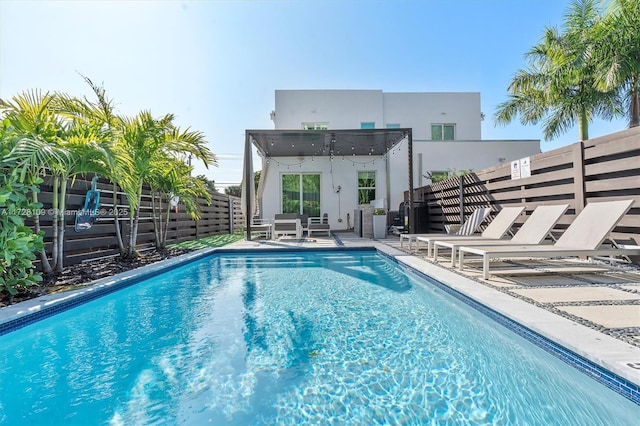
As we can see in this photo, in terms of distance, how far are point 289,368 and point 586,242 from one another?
13.0ft

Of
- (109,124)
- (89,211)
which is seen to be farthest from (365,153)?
(89,211)

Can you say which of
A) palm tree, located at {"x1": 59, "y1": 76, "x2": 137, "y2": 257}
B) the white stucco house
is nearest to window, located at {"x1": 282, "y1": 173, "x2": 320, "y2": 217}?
the white stucco house

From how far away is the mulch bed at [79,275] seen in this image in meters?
3.38

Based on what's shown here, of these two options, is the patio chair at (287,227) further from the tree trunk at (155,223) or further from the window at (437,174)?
the window at (437,174)

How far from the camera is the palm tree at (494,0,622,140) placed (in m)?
10.1

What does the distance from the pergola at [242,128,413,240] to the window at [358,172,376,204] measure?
37.3 inches

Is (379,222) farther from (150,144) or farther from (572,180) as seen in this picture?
(150,144)

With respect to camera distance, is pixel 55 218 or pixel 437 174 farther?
pixel 437 174

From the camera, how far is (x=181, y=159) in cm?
705

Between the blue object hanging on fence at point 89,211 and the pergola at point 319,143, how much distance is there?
14.2 ft

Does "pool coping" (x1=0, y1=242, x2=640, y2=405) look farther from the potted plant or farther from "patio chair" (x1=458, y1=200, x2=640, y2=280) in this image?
the potted plant

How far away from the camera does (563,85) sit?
423 inches

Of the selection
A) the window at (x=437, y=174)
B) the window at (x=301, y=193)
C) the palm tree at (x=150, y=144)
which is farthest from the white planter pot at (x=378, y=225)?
the palm tree at (x=150, y=144)

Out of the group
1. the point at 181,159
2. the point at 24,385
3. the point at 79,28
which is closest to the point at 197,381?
the point at 24,385
